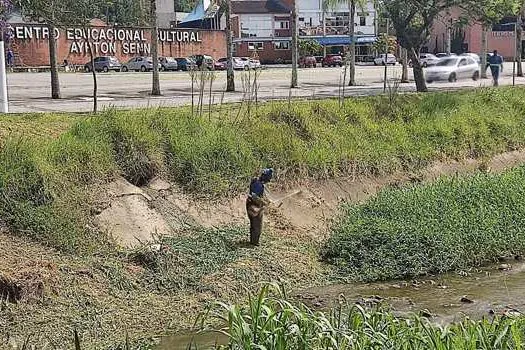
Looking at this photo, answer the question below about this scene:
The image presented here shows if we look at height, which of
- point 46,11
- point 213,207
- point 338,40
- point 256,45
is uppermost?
point 338,40

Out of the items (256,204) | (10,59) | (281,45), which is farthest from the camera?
(281,45)

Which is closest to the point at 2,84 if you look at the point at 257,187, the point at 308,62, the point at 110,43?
the point at 257,187

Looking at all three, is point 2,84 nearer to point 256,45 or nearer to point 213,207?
point 213,207

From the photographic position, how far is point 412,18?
2689 cm

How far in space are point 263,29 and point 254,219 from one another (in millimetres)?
64761

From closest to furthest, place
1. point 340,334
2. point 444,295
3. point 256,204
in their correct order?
point 340,334
point 444,295
point 256,204

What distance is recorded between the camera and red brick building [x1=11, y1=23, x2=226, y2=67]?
51.6 m

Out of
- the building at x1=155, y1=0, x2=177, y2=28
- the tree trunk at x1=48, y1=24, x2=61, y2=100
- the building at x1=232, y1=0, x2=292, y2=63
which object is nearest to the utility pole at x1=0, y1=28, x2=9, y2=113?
the tree trunk at x1=48, y1=24, x2=61, y2=100

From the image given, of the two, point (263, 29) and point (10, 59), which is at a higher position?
point (263, 29)

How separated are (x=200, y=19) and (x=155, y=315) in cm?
6743

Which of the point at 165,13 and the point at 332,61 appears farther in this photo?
the point at 165,13

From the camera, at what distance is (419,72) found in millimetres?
27266

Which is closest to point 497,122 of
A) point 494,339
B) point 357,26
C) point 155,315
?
point 155,315

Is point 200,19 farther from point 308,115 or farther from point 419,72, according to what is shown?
point 308,115
